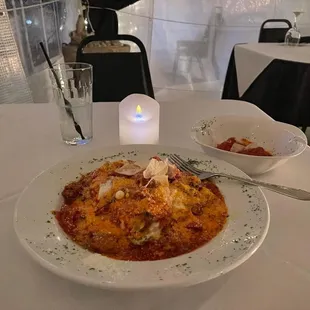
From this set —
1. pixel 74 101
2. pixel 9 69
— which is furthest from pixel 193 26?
pixel 74 101

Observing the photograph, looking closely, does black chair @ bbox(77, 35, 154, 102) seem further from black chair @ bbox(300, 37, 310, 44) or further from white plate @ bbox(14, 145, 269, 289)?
black chair @ bbox(300, 37, 310, 44)

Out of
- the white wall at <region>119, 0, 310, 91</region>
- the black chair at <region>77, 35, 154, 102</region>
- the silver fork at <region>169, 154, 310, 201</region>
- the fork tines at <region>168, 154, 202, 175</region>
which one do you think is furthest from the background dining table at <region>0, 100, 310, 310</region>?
the white wall at <region>119, 0, 310, 91</region>

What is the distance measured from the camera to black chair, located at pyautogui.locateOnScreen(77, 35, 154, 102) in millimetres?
1562

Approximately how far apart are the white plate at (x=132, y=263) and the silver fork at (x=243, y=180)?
1 centimetres

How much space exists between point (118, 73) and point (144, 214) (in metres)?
1.18

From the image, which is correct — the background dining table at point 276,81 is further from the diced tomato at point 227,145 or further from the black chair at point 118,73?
the diced tomato at point 227,145

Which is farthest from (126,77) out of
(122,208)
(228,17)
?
(228,17)

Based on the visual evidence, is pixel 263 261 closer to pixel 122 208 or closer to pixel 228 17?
pixel 122 208

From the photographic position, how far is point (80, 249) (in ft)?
1.51

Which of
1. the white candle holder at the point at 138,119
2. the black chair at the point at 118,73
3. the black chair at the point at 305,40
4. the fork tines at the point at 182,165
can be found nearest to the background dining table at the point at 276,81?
the black chair at the point at 305,40

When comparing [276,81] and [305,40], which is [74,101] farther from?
[305,40]

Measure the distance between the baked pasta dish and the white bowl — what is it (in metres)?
0.13

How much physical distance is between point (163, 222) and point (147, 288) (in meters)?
0.10

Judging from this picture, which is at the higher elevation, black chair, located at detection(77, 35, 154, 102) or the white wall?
black chair, located at detection(77, 35, 154, 102)
